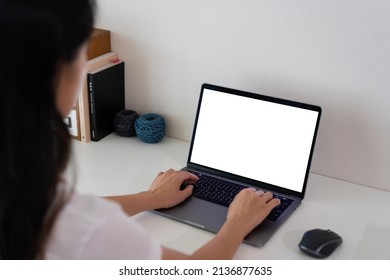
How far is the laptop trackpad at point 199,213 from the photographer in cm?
109

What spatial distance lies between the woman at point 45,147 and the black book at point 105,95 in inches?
27.3

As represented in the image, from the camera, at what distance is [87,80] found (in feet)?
4.58

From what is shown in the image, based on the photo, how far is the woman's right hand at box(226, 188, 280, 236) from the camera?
1.05 metres

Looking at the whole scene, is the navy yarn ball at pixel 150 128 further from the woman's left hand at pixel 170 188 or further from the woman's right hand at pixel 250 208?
the woman's right hand at pixel 250 208

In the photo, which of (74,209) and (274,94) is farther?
(274,94)

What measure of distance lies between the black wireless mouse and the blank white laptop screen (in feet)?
0.59

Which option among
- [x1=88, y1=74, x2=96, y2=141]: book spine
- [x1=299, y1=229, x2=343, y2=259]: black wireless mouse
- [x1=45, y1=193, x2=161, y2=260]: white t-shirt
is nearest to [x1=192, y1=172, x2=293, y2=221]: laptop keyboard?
[x1=299, y1=229, x2=343, y2=259]: black wireless mouse

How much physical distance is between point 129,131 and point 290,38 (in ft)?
1.72

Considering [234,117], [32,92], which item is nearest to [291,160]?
[234,117]

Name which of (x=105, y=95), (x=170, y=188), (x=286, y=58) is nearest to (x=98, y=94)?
(x=105, y=95)

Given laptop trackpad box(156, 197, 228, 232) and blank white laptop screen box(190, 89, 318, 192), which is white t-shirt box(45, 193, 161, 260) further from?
blank white laptop screen box(190, 89, 318, 192)
